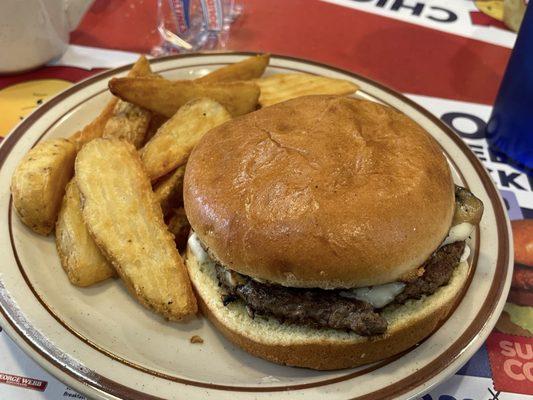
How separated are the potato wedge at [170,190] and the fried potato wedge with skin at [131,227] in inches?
3.5

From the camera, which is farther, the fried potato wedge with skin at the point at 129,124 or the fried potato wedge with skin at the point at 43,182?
the fried potato wedge with skin at the point at 129,124

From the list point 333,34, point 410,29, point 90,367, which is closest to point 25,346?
point 90,367

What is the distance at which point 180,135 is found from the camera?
1.94 metres

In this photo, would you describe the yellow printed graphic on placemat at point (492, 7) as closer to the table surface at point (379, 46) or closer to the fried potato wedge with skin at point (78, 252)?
the table surface at point (379, 46)

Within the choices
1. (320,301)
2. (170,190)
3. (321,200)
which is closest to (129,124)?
(170,190)

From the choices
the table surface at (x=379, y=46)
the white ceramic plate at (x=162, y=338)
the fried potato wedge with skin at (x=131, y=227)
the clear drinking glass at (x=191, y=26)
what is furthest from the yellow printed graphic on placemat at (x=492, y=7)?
the fried potato wedge with skin at (x=131, y=227)

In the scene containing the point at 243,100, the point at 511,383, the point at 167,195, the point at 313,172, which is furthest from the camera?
the point at 243,100

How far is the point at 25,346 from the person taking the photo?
148cm

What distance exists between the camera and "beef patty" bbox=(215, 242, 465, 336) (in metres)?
1.48

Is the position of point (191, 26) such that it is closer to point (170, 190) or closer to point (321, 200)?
point (170, 190)

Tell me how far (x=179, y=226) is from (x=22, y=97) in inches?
53.3

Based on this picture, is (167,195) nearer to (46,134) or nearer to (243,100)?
(243,100)

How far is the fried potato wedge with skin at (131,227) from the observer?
5.38 ft

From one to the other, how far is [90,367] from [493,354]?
1259mm
